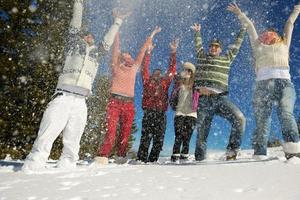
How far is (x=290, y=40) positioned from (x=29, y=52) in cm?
1023

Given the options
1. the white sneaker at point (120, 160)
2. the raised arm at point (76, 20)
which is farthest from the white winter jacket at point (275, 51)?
the raised arm at point (76, 20)

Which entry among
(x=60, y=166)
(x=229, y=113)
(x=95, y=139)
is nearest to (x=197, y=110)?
(x=229, y=113)

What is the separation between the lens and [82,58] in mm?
6926

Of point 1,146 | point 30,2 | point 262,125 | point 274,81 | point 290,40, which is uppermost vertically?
point 30,2

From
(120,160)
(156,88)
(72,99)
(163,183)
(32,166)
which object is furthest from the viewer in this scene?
(156,88)

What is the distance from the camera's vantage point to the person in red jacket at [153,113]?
8188mm

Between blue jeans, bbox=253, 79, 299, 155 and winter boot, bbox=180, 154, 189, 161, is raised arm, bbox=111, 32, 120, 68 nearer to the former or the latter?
winter boot, bbox=180, 154, 189, 161

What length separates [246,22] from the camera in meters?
7.62

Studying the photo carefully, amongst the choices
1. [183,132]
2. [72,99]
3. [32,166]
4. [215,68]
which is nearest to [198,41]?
[215,68]

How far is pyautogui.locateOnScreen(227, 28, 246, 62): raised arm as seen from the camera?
318 inches

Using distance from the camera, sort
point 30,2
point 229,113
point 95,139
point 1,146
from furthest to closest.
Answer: point 95,139, point 30,2, point 1,146, point 229,113

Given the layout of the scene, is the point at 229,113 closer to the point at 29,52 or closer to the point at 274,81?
the point at 274,81

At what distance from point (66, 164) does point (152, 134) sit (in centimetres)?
217

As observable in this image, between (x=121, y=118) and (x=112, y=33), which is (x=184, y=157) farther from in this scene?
(x=112, y=33)
